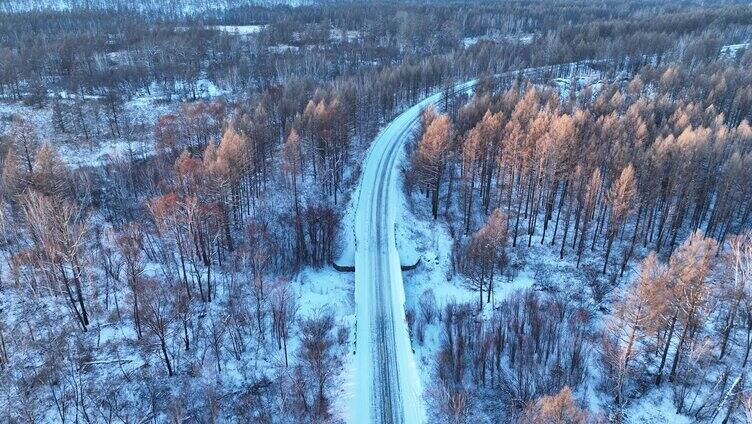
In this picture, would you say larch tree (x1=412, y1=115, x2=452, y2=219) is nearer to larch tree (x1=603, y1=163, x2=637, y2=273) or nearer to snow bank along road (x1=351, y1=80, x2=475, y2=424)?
snow bank along road (x1=351, y1=80, x2=475, y2=424)

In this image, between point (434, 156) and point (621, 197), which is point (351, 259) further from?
point (621, 197)

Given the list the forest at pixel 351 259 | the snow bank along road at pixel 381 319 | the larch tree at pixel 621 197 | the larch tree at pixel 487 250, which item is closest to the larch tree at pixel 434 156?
the forest at pixel 351 259

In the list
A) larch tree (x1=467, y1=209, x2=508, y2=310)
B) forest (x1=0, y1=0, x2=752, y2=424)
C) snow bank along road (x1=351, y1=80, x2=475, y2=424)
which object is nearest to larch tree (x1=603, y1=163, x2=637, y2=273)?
forest (x1=0, y1=0, x2=752, y2=424)

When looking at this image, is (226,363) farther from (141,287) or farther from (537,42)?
(537,42)


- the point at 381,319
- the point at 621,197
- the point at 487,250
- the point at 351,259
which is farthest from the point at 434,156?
the point at 381,319

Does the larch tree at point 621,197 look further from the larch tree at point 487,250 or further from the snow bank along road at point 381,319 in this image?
the snow bank along road at point 381,319

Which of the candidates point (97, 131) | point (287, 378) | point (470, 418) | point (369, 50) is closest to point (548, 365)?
point (470, 418)
